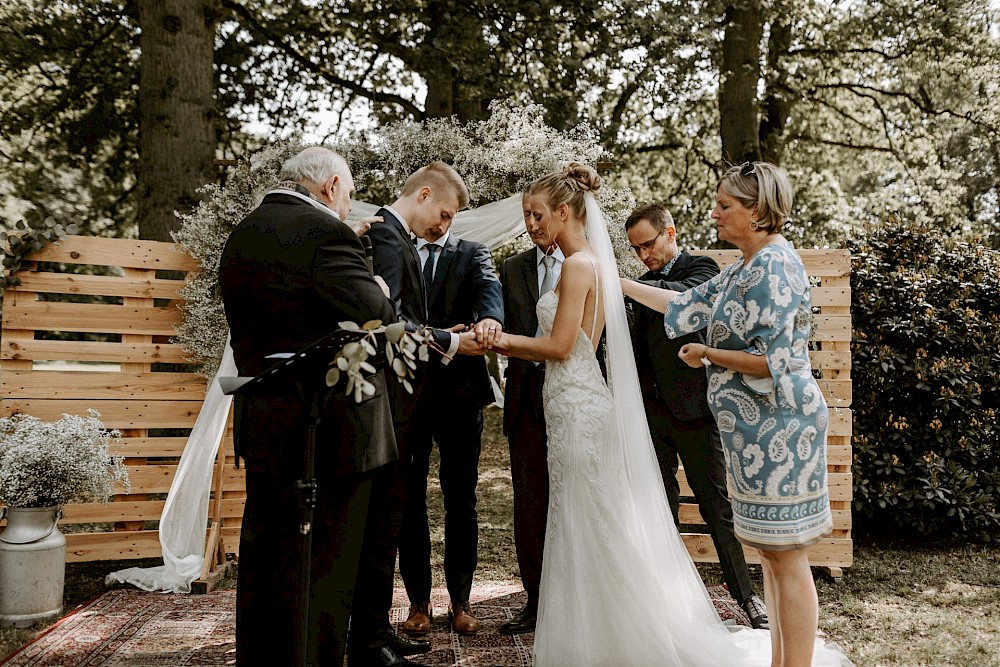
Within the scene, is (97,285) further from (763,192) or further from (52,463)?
(763,192)

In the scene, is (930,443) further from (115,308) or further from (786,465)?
(115,308)

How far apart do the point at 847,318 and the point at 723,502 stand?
1753 millimetres

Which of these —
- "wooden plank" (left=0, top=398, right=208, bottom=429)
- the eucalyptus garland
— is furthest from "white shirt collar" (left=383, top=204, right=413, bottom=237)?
"wooden plank" (left=0, top=398, right=208, bottom=429)

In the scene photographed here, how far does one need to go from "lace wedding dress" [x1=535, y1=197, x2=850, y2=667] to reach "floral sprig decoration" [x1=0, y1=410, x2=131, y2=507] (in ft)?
8.13

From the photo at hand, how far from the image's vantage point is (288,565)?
2502mm

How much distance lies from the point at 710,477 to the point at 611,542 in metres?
1.07

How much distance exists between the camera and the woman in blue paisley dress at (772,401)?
2561 millimetres

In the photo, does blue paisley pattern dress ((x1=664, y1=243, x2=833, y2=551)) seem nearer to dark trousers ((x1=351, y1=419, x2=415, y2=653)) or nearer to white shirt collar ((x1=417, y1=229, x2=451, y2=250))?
dark trousers ((x1=351, y1=419, x2=415, y2=653))

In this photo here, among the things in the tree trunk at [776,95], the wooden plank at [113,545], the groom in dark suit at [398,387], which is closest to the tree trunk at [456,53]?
the groom in dark suit at [398,387]

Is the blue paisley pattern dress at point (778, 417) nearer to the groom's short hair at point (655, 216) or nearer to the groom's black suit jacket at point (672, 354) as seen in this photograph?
the groom's black suit jacket at point (672, 354)

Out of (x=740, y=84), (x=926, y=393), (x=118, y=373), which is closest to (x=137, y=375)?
(x=118, y=373)

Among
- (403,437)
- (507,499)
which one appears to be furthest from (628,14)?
(403,437)

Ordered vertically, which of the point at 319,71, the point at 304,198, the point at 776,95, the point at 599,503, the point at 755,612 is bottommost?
the point at 755,612

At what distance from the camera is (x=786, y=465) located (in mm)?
2562
